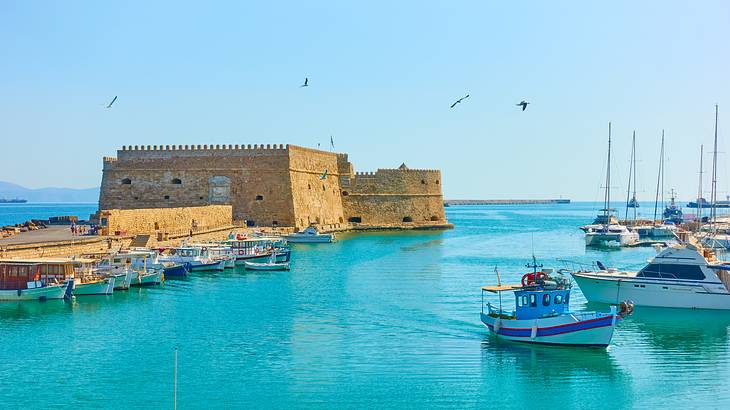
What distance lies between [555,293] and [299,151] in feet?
111

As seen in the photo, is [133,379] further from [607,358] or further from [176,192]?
[176,192]

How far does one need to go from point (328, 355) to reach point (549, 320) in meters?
4.73

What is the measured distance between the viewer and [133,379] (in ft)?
50.0

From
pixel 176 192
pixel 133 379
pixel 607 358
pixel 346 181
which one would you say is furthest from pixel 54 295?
pixel 346 181

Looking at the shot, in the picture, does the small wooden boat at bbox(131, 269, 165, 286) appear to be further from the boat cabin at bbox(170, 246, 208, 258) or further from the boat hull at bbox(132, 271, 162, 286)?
the boat cabin at bbox(170, 246, 208, 258)

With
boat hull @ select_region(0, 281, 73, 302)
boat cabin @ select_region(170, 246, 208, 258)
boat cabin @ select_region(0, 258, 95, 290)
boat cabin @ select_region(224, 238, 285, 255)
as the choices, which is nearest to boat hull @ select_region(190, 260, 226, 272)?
boat cabin @ select_region(170, 246, 208, 258)

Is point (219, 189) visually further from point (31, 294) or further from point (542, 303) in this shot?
point (542, 303)

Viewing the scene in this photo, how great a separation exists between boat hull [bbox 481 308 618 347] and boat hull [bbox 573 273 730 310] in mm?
5465

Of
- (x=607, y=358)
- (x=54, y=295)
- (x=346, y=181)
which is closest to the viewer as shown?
(x=607, y=358)

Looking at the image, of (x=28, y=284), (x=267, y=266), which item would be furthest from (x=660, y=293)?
(x=28, y=284)

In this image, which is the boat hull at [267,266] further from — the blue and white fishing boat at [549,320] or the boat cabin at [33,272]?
the blue and white fishing boat at [549,320]

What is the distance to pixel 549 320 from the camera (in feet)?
59.1

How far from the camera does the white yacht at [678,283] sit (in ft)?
73.0

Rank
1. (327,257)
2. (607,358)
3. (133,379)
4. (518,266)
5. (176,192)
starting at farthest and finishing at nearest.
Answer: (176,192)
(327,257)
(518,266)
(607,358)
(133,379)
